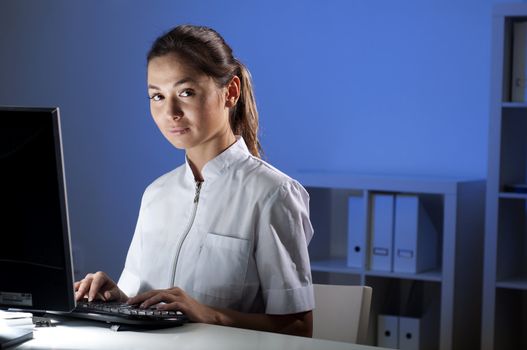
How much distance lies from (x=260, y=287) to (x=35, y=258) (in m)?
0.59

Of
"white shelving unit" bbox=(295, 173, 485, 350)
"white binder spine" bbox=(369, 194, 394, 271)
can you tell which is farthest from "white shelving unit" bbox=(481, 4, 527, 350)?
"white binder spine" bbox=(369, 194, 394, 271)

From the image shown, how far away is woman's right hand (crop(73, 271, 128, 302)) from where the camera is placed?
72.6 inches

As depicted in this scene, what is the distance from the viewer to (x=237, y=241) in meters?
1.99

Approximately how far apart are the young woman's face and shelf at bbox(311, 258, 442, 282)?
1.65 m

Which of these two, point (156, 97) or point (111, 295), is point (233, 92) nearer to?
point (156, 97)

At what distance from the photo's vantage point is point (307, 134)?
413 centimetres

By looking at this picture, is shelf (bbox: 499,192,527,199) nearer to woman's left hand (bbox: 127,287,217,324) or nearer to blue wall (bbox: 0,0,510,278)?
blue wall (bbox: 0,0,510,278)

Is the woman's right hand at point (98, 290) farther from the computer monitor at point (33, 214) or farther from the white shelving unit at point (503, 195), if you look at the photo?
the white shelving unit at point (503, 195)

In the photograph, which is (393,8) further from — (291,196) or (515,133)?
(291,196)

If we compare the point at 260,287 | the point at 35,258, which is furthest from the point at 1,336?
the point at 260,287

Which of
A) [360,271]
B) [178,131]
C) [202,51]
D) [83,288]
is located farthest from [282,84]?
[83,288]

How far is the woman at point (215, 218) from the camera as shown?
6.46ft

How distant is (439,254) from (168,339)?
2.33 metres

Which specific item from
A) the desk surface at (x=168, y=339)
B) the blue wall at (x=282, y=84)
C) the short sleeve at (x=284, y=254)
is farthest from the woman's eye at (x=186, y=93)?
the blue wall at (x=282, y=84)
